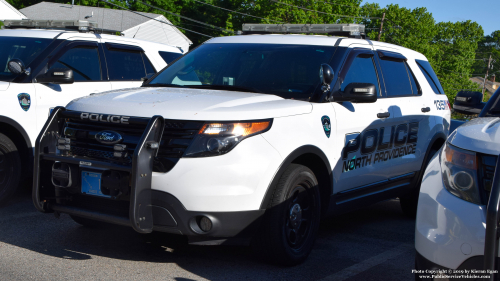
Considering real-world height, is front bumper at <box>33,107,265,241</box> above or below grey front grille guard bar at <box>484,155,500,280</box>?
below

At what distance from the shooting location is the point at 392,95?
5914mm

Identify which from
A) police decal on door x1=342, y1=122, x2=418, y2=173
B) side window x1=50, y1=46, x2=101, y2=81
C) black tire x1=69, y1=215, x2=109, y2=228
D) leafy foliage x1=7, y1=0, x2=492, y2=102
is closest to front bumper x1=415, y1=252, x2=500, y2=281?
police decal on door x1=342, y1=122, x2=418, y2=173

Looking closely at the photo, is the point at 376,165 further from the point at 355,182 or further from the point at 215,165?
the point at 215,165

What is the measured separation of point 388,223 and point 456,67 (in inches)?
2887

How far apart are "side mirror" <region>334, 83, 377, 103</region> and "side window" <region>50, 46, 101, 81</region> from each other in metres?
3.57

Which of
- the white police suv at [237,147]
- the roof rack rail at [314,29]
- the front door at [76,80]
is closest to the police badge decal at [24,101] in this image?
the front door at [76,80]

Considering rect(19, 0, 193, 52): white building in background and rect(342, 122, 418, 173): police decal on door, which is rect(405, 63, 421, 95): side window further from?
rect(19, 0, 193, 52): white building in background

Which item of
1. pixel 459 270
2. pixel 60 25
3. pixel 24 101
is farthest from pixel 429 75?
pixel 60 25

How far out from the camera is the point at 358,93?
491 cm

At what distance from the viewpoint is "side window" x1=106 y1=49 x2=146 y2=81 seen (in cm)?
748

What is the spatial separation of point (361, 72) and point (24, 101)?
363 centimetres

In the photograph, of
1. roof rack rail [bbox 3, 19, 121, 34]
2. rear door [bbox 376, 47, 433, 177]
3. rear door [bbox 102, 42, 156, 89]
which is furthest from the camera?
roof rack rail [bbox 3, 19, 121, 34]

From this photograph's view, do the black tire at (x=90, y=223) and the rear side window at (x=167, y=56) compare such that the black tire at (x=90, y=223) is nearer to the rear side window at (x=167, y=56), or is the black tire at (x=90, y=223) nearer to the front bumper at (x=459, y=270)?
the front bumper at (x=459, y=270)

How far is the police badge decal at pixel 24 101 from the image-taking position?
6.15 metres
